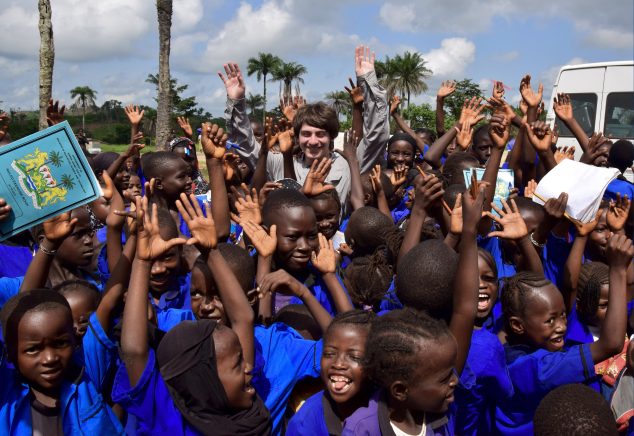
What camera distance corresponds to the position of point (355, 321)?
2064 mm

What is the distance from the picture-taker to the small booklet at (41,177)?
2291 millimetres

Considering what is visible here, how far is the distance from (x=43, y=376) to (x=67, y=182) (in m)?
0.80

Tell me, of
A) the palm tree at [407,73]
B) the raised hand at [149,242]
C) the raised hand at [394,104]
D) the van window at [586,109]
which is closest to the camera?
the raised hand at [149,242]

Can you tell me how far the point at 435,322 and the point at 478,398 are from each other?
61 cm

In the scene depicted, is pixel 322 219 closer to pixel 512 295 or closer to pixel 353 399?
pixel 512 295

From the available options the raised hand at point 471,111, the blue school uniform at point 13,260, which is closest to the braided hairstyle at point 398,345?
the blue school uniform at point 13,260

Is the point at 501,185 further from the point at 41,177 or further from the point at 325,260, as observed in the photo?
the point at 41,177

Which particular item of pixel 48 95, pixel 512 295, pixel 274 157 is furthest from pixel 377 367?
pixel 48 95

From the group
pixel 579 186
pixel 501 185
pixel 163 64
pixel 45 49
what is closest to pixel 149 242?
pixel 579 186

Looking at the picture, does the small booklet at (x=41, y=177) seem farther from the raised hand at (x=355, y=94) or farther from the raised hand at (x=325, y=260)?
the raised hand at (x=355, y=94)

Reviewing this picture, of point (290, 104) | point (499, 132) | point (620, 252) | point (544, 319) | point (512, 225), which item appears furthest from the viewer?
point (290, 104)

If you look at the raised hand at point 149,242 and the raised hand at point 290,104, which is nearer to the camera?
the raised hand at point 149,242

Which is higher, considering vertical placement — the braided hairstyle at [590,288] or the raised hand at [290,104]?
the raised hand at [290,104]

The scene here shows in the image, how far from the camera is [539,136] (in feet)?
13.3
